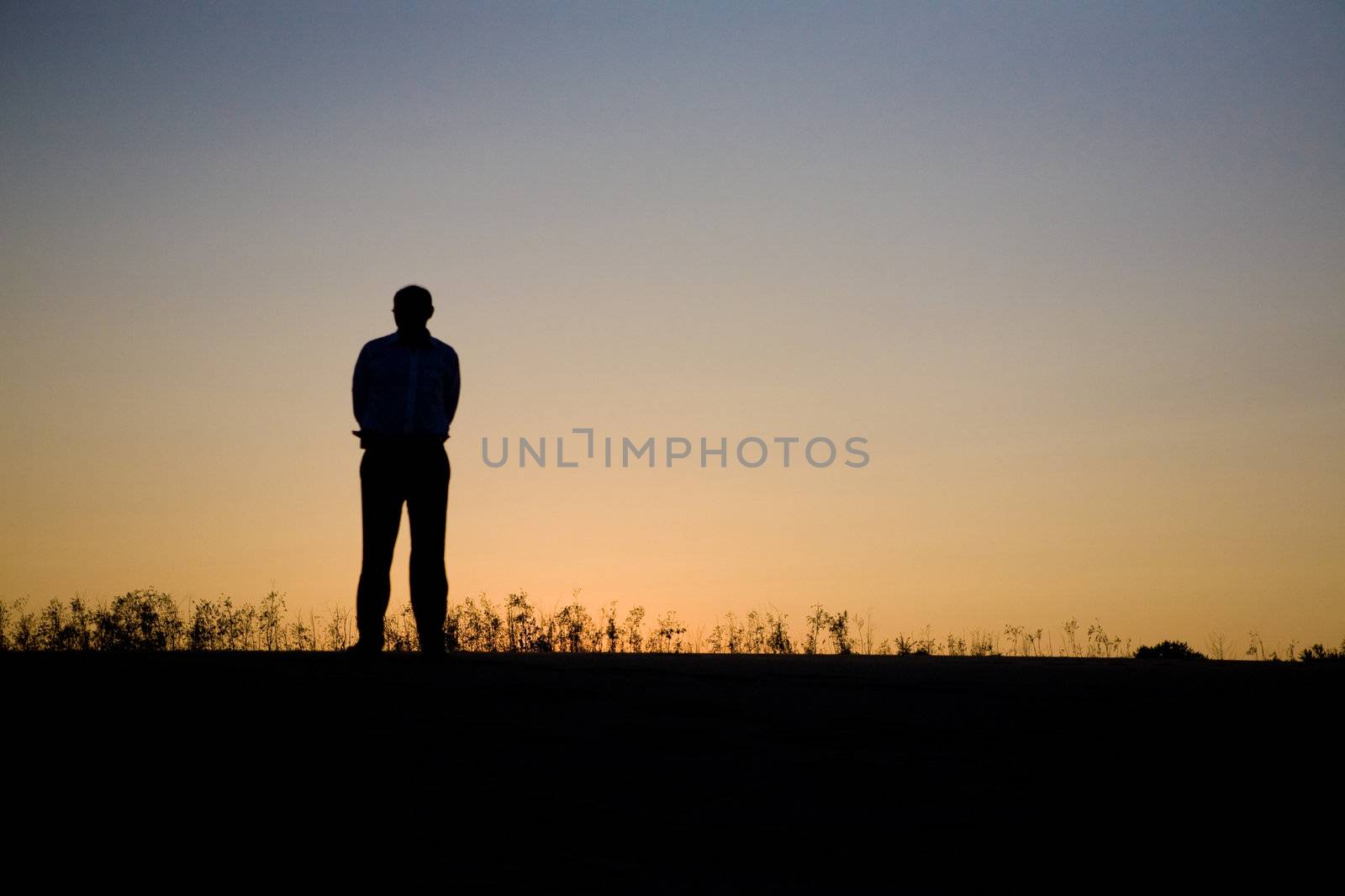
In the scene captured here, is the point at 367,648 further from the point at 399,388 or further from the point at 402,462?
the point at 399,388

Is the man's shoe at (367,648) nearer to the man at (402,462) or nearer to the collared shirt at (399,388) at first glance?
the man at (402,462)

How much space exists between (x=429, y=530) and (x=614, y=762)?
384 cm

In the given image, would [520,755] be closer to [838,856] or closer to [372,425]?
[838,856]

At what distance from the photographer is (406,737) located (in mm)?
3945

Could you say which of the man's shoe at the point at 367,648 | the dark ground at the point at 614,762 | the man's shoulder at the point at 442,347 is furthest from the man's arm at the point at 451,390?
the dark ground at the point at 614,762

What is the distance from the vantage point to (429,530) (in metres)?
7.30

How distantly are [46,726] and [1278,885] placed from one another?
3575 millimetres

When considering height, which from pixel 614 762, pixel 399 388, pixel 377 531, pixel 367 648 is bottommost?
pixel 614 762

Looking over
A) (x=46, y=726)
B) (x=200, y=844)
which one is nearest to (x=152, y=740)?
(x=46, y=726)

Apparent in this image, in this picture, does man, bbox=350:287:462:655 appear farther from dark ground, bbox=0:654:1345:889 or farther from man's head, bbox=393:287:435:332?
dark ground, bbox=0:654:1345:889

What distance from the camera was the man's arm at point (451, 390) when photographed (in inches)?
294

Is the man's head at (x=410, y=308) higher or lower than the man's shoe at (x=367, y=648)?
higher

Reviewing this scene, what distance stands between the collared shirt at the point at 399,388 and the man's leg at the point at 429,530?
0.19 meters

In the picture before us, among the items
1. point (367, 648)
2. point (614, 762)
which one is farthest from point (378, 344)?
point (614, 762)
